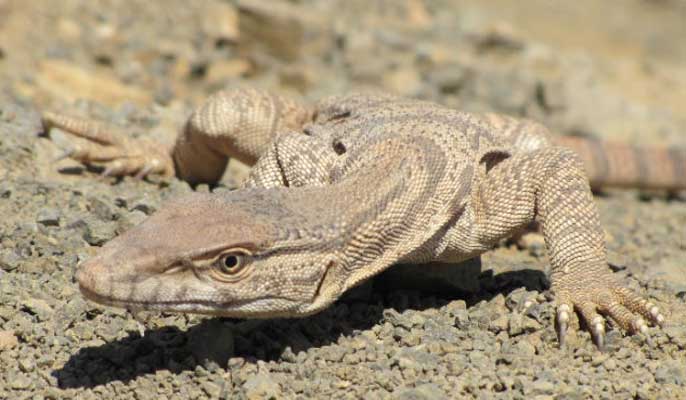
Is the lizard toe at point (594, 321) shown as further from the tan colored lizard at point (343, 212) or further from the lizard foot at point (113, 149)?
the lizard foot at point (113, 149)

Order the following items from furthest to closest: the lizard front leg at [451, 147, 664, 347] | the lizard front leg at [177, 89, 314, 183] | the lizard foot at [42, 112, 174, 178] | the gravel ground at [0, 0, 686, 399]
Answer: the lizard foot at [42, 112, 174, 178], the lizard front leg at [177, 89, 314, 183], the lizard front leg at [451, 147, 664, 347], the gravel ground at [0, 0, 686, 399]

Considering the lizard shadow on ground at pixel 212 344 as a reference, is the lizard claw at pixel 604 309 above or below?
above

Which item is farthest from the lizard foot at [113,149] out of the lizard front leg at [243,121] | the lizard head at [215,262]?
the lizard head at [215,262]

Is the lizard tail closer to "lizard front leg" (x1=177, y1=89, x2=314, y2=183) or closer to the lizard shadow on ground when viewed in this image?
"lizard front leg" (x1=177, y1=89, x2=314, y2=183)

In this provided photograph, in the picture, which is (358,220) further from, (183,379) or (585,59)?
(585,59)

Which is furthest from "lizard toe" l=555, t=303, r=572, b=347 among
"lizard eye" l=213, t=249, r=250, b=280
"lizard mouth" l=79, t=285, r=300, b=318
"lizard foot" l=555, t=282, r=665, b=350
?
"lizard eye" l=213, t=249, r=250, b=280

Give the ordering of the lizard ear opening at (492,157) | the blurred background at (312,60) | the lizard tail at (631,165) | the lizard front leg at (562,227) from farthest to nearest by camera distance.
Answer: the blurred background at (312,60) → the lizard tail at (631,165) → the lizard ear opening at (492,157) → the lizard front leg at (562,227)

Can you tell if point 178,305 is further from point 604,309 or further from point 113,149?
point 113,149

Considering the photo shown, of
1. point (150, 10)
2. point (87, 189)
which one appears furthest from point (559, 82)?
point (87, 189)
